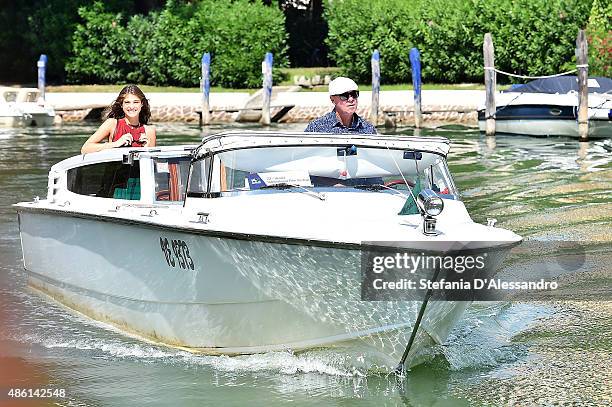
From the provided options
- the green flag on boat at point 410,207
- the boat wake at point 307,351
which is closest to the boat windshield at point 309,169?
the green flag on boat at point 410,207

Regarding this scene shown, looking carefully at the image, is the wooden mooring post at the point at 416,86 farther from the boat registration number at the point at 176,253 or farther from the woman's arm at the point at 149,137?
the boat registration number at the point at 176,253

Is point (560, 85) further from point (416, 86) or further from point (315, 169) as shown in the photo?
point (315, 169)

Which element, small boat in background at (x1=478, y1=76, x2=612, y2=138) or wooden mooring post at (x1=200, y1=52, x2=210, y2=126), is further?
wooden mooring post at (x1=200, y1=52, x2=210, y2=126)

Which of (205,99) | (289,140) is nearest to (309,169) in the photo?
(289,140)

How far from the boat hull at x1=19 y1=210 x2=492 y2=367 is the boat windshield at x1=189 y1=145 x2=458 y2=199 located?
614mm

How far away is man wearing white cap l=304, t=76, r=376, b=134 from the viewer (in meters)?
9.70

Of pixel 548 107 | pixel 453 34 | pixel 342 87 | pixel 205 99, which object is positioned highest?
pixel 453 34

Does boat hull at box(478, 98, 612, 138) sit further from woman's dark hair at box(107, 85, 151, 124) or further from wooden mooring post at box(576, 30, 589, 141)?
woman's dark hair at box(107, 85, 151, 124)

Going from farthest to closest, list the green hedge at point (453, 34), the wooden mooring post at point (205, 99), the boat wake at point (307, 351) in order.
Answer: the green hedge at point (453, 34) → the wooden mooring post at point (205, 99) → the boat wake at point (307, 351)

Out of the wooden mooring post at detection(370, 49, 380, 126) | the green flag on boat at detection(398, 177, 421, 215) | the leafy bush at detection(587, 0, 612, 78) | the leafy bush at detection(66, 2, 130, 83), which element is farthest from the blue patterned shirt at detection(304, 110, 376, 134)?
the leafy bush at detection(66, 2, 130, 83)

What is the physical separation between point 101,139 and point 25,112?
20726 mm

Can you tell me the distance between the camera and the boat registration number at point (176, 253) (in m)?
8.70

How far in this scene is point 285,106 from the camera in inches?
1208

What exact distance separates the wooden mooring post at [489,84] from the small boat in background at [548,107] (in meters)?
0.33
